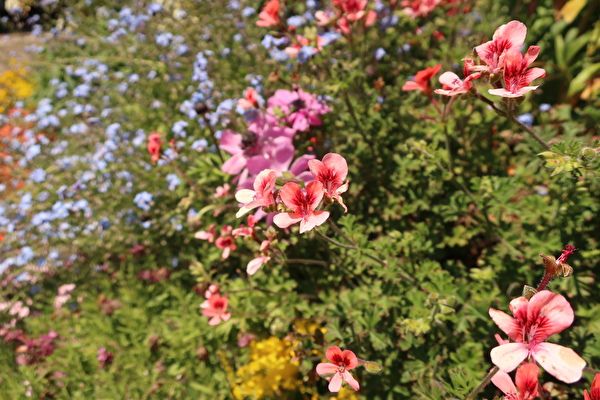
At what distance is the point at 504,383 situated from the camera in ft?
3.18

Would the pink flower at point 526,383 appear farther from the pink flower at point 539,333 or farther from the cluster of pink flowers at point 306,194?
the cluster of pink flowers at point 306,194

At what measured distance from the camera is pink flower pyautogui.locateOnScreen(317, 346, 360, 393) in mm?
1207

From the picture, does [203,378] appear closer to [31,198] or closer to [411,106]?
[411,106]

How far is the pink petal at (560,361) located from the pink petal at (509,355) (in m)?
0.02

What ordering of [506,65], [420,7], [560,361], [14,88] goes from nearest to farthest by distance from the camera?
1. [560,361]
2. [506,65]
3. [420,7]
4. [14,88]

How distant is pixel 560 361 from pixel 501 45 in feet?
2.41

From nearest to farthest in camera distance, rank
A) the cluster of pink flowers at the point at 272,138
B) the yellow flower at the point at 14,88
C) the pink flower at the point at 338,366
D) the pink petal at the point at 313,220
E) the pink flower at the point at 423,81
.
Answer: the pink petal at the point at 313,220 → the pink flower at the point at 338,366 → the pink flower at the point at 423,81 → the cluster of pink flowers at the point at 272,138 → the yellow flower at the point at 14,88

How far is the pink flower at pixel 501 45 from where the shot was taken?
1.13 metres

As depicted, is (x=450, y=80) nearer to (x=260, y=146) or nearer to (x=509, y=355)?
(x=509, y=355)

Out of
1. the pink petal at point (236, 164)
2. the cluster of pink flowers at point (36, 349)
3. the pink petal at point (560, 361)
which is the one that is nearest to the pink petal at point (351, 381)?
the pink petal at point (560, 361)

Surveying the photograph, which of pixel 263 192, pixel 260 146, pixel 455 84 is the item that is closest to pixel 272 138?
pixel 260 146

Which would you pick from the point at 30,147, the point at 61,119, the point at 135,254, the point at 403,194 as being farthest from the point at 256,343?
→ the point at 61,119

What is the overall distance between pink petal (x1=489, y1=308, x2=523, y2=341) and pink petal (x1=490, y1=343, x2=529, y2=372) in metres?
0.02

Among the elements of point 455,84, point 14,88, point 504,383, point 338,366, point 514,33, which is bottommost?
point 14,88
